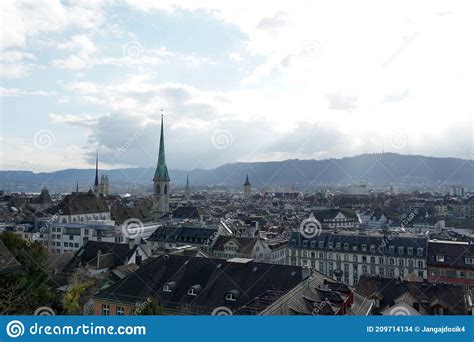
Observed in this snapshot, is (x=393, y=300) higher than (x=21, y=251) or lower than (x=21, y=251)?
lower

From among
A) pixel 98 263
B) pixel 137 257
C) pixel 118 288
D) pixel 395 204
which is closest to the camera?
pixel 118 288

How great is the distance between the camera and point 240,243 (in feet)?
170

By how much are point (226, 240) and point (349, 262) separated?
14.4 m

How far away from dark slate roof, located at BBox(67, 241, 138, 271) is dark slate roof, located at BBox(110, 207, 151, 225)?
38.7m

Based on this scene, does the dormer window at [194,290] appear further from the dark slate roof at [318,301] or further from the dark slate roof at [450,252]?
the dark slate roof at [450,252]

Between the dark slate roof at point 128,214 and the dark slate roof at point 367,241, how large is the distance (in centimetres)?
4441

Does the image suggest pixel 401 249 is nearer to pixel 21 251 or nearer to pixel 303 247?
pixel 303 247

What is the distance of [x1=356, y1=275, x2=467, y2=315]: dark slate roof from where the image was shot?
94.1 ft

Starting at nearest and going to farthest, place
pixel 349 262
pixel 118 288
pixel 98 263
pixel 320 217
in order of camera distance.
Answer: pixel 118 288 → pixel 98 263 → pixel 349 262 → pixel 320 217

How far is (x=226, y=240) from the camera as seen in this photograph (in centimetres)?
5353

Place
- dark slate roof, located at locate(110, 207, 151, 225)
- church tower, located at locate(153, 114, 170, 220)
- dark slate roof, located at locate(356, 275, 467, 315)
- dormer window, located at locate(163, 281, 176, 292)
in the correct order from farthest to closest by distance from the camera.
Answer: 1. church tower, located at locate(153, 114, 170, 220)
2. dark slate roof, located at locate(110, 207, 151, 225)
3. dark slate roof, located at locate(356, 275, 467, 315)
4. dormer window, located at locate(163, 281, 176, 292)

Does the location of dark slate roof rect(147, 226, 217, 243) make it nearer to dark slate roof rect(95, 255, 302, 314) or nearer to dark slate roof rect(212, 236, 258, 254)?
dark slate roof rect(212, 236, 258, 254)

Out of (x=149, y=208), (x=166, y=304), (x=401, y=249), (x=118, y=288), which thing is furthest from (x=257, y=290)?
(x=149, y=208)

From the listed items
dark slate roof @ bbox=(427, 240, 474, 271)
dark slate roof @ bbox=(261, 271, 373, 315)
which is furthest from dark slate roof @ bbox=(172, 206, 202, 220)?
dark slate roof @ bbox=(261, 271, 373, 315)
